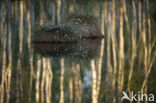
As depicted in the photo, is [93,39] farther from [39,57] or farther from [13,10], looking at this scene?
[13,10]

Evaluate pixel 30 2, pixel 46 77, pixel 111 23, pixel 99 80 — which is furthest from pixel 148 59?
pixel 30 2

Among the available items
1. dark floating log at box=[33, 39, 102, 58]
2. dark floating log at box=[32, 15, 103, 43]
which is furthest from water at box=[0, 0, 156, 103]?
dark floating log at box=[32, 15, 103, 43]

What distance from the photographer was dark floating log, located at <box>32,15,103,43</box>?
27.6 ft

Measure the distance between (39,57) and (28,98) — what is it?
1.73 metres

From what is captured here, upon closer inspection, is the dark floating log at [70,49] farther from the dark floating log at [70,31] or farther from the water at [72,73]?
the dark floating log at [70,31]

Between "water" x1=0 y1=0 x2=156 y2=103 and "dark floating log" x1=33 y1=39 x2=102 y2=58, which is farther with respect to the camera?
"dark floating log" x1=33 y1=39 x2=102 y2=58

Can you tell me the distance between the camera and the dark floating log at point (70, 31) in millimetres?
8422

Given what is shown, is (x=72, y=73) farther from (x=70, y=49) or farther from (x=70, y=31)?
(x=70, y=31)

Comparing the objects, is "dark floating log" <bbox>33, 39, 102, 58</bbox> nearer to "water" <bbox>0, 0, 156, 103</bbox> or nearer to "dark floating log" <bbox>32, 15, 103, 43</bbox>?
"water" <bbox>0, 0, 156, 103</bbox>

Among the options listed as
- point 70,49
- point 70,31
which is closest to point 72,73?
point 70,49

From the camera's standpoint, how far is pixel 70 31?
852cm

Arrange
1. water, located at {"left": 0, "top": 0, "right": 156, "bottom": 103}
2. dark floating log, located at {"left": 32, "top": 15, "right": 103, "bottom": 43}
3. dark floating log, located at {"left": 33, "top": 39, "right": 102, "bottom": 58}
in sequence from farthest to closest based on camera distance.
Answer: dark floating log, located at {"left": 32, "top": 15, "right": 103, "bottom": 43} → dark floating log, located at {"left": 33, "top": 39, "right": 102, "bottom": 58} → water, located at {"left": 0, "top": 0, "right": 156, "bottom": 103}

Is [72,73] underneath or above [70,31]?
underneath

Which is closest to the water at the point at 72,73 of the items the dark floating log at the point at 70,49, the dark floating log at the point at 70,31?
the dark floating log at the point at 70,49
